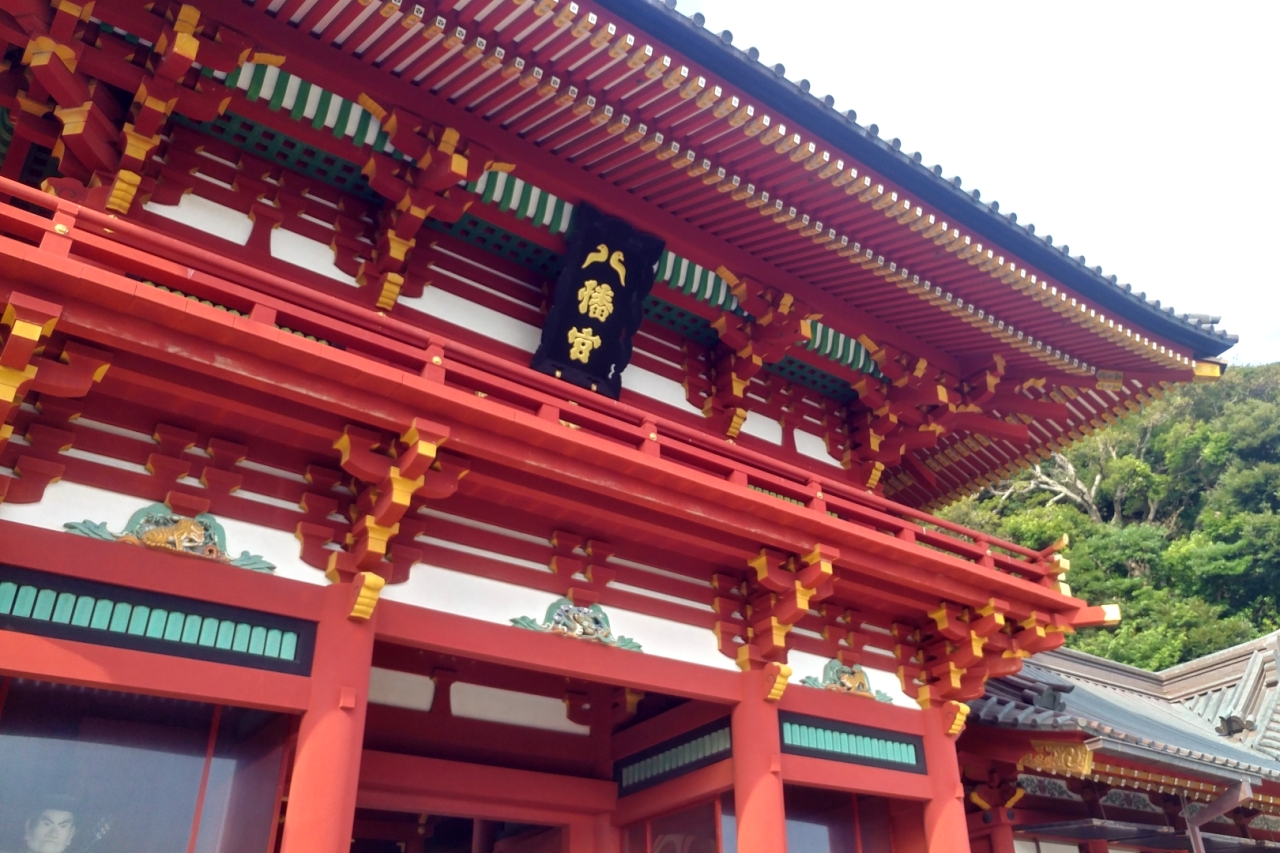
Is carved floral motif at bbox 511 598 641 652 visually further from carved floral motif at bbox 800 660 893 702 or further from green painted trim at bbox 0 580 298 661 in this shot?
carved floral motif at bbox 800 660 893 702

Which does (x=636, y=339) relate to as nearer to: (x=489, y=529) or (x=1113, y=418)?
(x=489, y=529)

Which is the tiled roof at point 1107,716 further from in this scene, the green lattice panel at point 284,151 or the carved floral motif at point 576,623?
the green lattice panel at point 284,151

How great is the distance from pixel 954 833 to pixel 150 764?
20.5ft

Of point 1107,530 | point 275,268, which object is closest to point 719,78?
point 275,268

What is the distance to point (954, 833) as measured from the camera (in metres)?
8.21

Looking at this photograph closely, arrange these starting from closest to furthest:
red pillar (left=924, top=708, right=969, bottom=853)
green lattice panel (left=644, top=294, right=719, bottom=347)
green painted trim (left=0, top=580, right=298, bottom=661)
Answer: green painted trim (left=0, top=580, right=298, bottom=661)
red pillar (left=924, top=708, right=969, bottom=853)
green lattice panel (left=644, top=294, right=719, bottom=347)

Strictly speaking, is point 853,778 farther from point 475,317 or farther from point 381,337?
point 381,337

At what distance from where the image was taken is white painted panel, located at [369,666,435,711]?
8.02 m

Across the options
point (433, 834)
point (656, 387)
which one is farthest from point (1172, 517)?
point (433, 834)

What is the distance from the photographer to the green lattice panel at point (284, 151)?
7098 mm

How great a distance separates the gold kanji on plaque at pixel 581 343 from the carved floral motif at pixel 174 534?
10.1ft

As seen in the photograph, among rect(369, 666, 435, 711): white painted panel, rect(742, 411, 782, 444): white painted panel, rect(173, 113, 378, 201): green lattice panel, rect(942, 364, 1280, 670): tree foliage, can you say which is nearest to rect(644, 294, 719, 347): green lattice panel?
rect(742, 411, 782, 444): white painted panel

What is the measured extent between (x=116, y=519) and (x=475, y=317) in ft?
10.9

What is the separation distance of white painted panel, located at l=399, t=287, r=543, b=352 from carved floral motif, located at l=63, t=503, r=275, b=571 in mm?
2506
